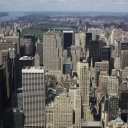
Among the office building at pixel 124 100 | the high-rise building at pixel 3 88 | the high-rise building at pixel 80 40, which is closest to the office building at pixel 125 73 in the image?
the office building at pixel 124 100

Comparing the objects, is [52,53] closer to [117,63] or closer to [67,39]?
[117,63]

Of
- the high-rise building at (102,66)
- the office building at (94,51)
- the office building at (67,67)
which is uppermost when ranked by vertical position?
the office building at (94,51)

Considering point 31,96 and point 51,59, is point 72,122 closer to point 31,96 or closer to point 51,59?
point 31,96

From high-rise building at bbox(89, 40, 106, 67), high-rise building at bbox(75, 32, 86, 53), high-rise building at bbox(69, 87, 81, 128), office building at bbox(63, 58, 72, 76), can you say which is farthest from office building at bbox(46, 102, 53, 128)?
high-rise building at bbox(75, 32, 86, 53)

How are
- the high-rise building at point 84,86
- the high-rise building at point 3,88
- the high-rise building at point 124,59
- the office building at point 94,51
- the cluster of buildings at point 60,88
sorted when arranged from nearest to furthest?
the cluster of buildings at point 60,88 → the high-rise building at point 84,86 → the high-rise building at point 3,88 → the high-rise building at point 124,59 → the office building at point 94,51

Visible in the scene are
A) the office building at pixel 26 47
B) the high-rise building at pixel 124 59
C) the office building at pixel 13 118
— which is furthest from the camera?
the office building at pixel 26 47

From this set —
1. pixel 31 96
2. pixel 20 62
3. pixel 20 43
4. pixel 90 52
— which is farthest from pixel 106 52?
pixel 31 96

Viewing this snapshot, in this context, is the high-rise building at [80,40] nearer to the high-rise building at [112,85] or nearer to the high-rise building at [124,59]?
the high-rise building at [124,59]

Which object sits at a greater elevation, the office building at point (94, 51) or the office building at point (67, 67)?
the office building at point (94, 51)

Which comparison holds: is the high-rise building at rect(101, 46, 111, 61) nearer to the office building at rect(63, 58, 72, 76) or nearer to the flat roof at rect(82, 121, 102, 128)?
the office building at rect(63, 58, 72, 76)
